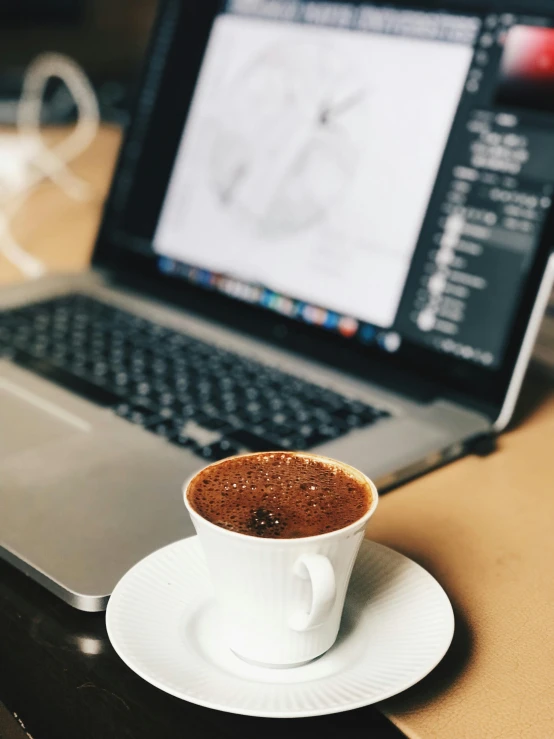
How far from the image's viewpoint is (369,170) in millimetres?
714

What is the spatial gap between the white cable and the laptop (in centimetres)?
23

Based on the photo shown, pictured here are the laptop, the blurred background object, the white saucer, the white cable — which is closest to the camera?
the white saucer

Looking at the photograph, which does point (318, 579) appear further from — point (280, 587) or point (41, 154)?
point (41, 154)

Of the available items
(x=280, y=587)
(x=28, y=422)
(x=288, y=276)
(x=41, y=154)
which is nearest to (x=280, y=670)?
(x=280, y=587)

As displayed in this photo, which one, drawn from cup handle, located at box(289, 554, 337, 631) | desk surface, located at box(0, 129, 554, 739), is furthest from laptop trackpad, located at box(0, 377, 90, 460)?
cup handle, located at box(289, 554, 337, 631)

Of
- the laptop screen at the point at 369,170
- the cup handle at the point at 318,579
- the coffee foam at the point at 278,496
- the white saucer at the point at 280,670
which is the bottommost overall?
the white saucer at the point at 280,670

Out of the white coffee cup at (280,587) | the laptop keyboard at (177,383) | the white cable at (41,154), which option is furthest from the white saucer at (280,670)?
the white cable at (41,154)

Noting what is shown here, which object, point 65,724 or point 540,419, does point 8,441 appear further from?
point 540,419

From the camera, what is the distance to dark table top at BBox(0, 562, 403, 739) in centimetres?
36

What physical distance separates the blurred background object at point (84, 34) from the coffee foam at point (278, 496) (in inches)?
80.5

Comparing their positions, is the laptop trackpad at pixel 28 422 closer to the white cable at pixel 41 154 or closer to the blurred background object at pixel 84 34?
the white cable at pixel 41 154

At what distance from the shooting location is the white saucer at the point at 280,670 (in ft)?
1.12

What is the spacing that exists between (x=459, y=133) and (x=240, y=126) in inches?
9.7

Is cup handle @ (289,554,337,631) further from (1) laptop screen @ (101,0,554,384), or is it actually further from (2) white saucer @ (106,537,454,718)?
(1) laptop screen @ (101,0,554,384)
